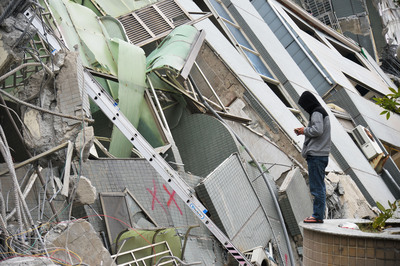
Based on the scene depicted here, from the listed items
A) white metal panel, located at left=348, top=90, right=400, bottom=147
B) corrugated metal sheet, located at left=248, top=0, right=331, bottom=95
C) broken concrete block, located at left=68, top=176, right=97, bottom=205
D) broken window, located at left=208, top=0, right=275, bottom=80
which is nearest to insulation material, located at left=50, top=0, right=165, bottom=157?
broken concrete block, located at left=68, top=176, right=97, bottom=205

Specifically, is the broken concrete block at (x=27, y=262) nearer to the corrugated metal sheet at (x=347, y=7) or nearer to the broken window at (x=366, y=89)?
the broken window at (x=366, y=89)

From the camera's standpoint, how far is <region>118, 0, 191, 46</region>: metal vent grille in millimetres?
10977

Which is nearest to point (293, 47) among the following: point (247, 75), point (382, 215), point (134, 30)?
point (247, 75)

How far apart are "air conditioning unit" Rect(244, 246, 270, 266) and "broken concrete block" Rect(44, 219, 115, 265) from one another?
238 centimetres

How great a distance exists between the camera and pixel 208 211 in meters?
7.78

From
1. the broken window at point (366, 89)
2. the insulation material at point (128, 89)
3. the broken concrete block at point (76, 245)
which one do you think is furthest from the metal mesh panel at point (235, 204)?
the broken window at point (366, 89)

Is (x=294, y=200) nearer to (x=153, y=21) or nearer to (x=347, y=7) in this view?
(x=153, y=21)

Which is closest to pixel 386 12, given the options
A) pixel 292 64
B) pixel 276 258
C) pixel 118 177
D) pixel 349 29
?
pixel 349 29

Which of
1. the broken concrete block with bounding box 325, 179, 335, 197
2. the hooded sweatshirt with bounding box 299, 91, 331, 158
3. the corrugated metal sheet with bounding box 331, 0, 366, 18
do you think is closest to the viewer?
the hooded sweatshirt with bounding box 299, 91, 331, 158

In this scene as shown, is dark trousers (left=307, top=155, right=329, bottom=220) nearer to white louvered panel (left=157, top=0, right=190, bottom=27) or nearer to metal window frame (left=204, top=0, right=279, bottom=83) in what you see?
white louvered panel (left=157, top=0, right=190, bottom=27)

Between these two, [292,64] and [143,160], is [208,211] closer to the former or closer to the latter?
[143,160]

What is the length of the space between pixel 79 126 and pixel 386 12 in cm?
2300

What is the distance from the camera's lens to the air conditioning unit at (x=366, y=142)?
15039 mm

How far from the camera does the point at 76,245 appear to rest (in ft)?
17.8
